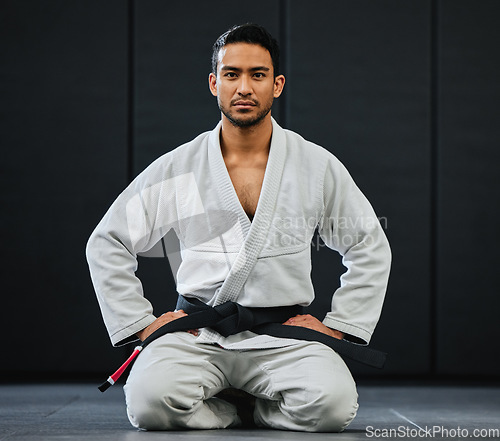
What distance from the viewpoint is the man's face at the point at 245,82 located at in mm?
2197

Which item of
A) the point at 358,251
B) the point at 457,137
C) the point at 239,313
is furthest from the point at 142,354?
the point at 457,137

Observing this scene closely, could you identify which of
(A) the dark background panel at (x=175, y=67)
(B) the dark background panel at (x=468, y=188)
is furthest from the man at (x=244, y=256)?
(B) the dark background panel at (x=468, y=188)

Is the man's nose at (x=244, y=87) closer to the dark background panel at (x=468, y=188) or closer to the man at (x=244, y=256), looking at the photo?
the man at (x=244, y=256)

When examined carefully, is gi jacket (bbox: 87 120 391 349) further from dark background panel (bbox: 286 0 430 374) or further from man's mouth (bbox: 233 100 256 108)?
dark background panel (bbox: 286 0 430 374)

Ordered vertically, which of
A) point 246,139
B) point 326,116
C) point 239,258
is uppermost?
point 326,116

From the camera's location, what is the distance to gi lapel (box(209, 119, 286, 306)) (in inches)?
82.5

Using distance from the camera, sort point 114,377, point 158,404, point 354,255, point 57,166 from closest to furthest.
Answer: point 158,404
point 114,377
point 354,255
point 57,166

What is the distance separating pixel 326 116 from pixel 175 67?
2.58ft

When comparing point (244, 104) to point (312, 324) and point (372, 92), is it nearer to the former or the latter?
point (312, 324)

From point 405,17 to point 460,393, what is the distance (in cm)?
182

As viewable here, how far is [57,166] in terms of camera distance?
366cm

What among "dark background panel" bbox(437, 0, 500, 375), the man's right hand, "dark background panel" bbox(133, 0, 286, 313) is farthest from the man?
"dark background panel" bbox(437, 0, 500, 375)

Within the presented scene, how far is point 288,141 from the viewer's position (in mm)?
2311

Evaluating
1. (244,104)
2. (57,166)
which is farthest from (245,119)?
(57,166)
